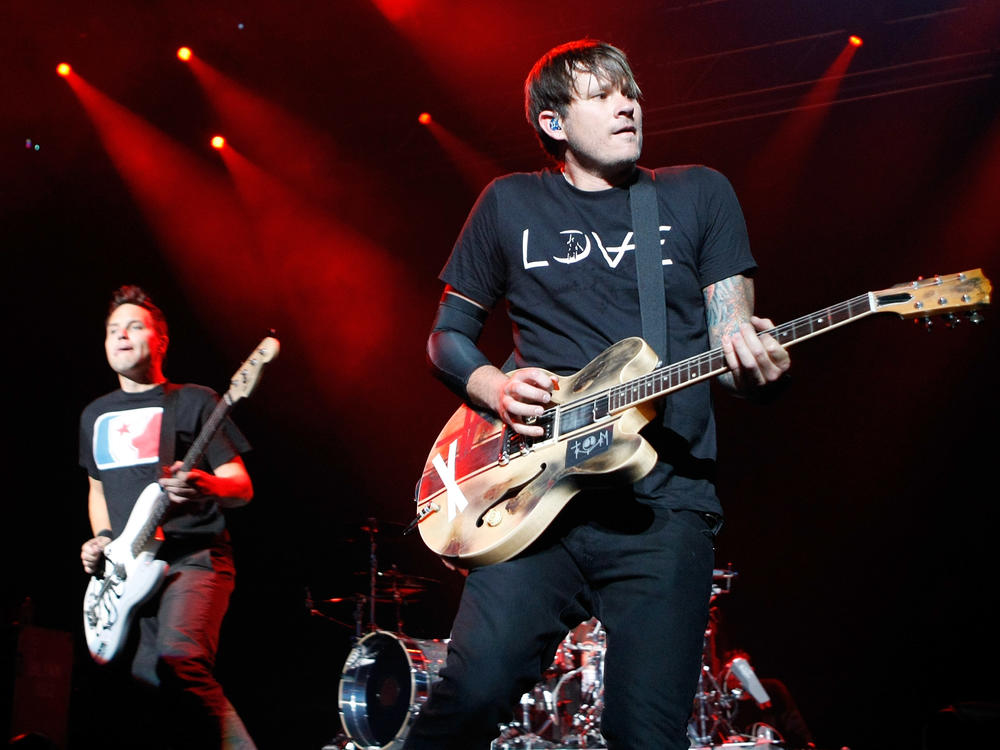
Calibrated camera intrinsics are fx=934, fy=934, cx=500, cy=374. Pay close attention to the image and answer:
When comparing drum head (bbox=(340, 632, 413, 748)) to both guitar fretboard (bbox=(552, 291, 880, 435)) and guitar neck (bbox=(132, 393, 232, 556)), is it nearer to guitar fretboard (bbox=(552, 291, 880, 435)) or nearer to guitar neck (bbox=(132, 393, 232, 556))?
guitar neck (bbox=(132, 393, 232, 556))

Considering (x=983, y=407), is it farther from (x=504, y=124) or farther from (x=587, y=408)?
(x=587, y=408)

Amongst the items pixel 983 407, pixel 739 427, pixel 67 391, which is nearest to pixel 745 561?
pixel 739 427

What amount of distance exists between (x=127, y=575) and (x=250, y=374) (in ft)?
3.94

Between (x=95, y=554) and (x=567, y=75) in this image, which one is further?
(x=95, y=554)

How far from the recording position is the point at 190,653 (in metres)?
4.42

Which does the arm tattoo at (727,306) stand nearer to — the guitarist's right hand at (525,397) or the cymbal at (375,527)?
the guitarist's right hand at (525,397)

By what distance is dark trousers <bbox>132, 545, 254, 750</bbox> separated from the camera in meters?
4.32

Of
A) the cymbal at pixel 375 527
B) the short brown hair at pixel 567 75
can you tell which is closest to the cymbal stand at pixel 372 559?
the cymbal at pixel 375 527

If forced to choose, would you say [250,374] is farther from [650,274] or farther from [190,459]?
[650,274]

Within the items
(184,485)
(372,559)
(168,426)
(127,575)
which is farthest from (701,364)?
(372,559)

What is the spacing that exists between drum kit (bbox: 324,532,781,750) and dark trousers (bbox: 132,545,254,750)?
2.01m

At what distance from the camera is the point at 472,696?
7.48 ft

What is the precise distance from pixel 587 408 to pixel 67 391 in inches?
315

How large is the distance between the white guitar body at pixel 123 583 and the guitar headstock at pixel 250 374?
2.03 ft
